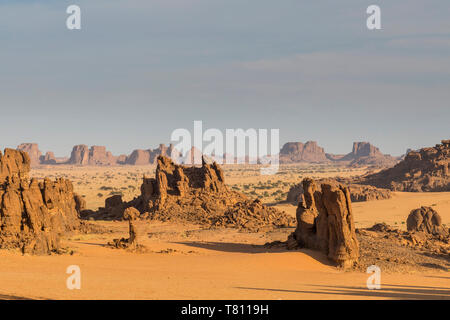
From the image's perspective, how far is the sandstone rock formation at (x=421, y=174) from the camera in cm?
6209

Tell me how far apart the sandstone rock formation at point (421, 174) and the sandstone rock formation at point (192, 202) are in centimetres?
3104

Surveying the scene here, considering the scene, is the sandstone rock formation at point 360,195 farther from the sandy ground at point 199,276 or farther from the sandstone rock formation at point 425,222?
the sandy ground at point 199,276

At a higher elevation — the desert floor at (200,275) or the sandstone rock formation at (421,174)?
the sandstone rock formation at (421,174)

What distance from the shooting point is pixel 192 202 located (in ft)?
125

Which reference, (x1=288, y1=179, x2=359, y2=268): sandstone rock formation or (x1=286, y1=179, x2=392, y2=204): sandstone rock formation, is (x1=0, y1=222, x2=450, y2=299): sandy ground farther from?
(x1=286, y1=179, x2=392, y2=204): sandstone rock formation

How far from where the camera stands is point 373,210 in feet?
155

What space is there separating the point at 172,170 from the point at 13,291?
2740cm

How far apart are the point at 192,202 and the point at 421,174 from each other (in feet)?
125

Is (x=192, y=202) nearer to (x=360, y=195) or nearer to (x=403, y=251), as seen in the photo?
(x=403, y=251)

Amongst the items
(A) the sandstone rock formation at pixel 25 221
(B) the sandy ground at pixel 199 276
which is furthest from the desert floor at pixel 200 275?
(A) the sandstone rock formation at pixel 25 221

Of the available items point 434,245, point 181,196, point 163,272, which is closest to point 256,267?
point 163,272

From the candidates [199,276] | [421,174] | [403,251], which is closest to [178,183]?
[403,251]
